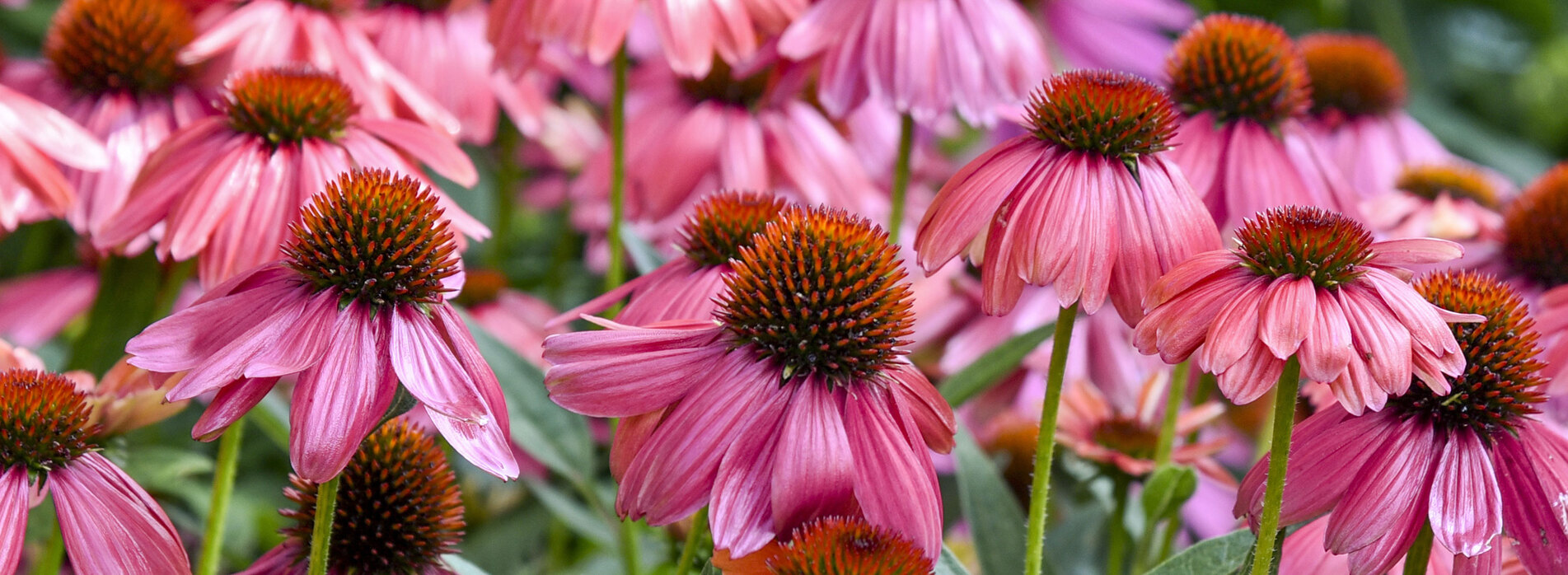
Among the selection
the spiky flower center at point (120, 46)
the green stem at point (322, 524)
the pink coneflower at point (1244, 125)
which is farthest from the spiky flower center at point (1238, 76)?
the spiky flower center at point (120, 46)

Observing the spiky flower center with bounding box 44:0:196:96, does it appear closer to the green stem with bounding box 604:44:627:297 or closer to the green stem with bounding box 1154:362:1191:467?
the green stem with bounding box 604:44:627:297

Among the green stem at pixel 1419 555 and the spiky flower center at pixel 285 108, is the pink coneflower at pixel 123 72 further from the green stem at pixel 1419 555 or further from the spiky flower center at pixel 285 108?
the green stem at pixel 1419 555

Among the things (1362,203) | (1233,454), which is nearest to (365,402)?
(1362,203)

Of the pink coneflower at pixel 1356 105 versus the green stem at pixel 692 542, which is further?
the pink coneflower at pixel 1356 105

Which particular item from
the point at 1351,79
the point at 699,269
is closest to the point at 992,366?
the point at 699,269

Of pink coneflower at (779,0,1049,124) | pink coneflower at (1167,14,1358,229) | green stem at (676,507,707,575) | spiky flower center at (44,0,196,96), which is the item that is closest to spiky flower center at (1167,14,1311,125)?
pink coneflower at (1167,14,1358,229)

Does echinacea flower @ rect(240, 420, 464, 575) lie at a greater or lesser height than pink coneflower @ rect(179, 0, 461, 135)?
lesser

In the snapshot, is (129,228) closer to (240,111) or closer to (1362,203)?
(240,111)
